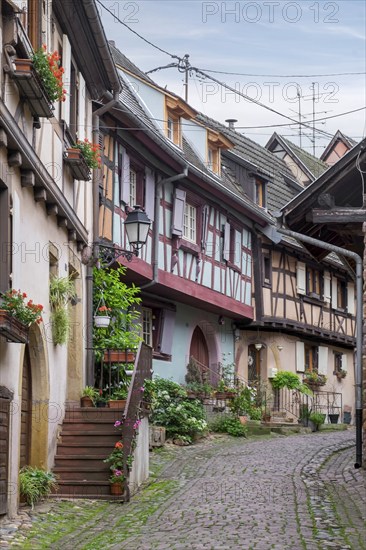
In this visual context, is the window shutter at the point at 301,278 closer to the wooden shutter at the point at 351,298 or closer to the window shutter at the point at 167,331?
the wooden shutter at the point at 351,298

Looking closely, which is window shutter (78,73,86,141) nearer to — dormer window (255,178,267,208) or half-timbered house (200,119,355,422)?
half-timbered house (200,119,355,422)

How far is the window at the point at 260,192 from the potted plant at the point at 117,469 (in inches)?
708

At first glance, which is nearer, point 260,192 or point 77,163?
point 77,163

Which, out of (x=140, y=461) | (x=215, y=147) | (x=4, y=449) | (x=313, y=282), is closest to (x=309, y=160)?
(x=313, y=282)

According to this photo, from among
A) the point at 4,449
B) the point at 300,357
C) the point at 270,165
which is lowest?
the point at 4,449

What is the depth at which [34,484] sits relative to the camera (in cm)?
1243

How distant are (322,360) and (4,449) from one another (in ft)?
79.5

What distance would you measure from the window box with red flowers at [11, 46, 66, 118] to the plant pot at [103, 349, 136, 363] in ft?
16.8

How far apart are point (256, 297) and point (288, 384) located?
2.52m

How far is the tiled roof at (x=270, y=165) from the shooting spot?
32.9 meters

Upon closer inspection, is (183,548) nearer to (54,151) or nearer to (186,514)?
(186,514)

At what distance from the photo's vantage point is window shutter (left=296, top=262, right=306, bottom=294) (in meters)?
31.8

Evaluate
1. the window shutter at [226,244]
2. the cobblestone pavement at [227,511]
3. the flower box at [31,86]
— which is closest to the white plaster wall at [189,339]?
the window shutter at [226,244]

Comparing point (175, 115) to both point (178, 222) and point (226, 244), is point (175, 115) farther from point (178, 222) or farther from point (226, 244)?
point (226, 244)
